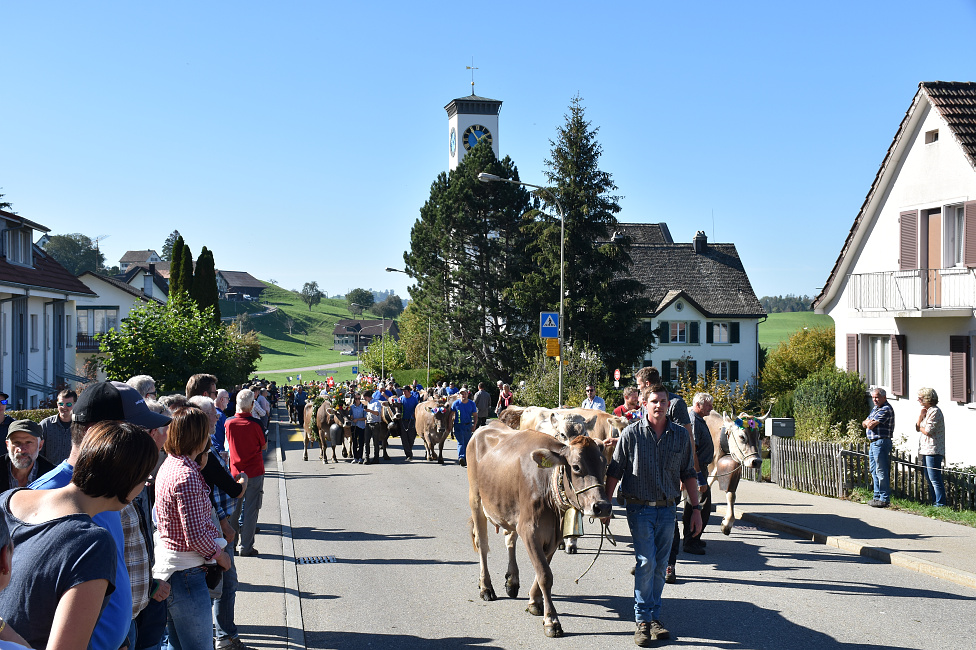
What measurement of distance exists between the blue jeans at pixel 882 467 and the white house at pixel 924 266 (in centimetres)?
703

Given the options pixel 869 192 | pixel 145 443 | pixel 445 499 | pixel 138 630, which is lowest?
pixel 445 499

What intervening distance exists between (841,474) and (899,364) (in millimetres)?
8619

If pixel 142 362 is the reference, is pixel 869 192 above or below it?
above

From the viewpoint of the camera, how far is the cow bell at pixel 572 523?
7.18 metres

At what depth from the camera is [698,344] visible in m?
57.5

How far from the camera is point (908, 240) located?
21656mm

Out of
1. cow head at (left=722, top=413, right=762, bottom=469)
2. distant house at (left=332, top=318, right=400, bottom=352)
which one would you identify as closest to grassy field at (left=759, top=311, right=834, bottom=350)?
distant house at (left=332, top=318, right=400, bottom=352)

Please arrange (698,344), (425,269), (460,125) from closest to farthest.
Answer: (425,269)
(698,344)
(460,125)

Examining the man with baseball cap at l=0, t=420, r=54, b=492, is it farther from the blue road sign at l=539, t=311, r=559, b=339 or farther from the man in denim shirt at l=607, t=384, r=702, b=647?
the blue road sign at l=539, t=311, r=559, b=339

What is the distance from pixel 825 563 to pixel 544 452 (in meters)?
4.98

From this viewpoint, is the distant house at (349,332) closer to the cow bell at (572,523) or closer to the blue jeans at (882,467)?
the blue jeans at (882,467)

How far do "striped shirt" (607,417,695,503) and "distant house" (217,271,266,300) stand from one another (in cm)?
17878

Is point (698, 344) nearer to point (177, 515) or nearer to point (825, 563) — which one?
point (825, 563)

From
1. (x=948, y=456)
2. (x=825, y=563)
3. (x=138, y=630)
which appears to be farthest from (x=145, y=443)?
(x=948, y=456)
